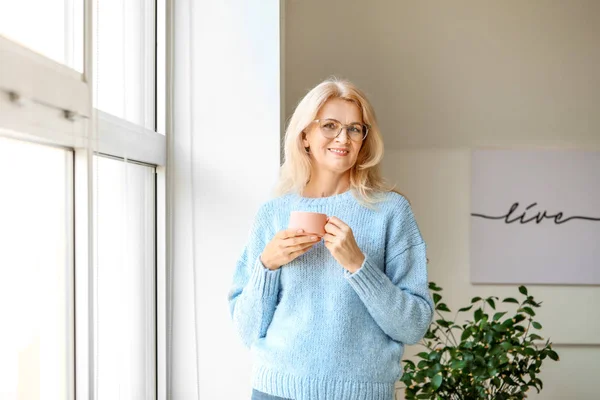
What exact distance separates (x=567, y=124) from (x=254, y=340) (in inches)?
82.9

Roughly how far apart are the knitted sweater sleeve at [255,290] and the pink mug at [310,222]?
0.15 m

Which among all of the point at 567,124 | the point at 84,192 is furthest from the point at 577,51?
the point at 84,192

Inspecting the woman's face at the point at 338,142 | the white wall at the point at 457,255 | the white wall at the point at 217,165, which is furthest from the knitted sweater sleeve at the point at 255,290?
the white wall at the point at 457,255

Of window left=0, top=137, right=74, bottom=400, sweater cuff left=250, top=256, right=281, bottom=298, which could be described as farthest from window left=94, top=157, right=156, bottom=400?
sweater cuff left=250, top=256, right=281, bottom=298

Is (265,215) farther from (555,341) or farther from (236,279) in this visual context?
(555,341)

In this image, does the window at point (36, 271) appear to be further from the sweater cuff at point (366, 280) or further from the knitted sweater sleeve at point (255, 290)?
the sweater cuff at point (366, 280)

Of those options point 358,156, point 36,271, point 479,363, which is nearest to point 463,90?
point 479,363

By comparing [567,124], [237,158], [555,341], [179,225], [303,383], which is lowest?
[555,341]

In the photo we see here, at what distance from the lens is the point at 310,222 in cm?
154

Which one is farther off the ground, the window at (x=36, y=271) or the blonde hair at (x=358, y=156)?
the blonde hair at (x=358, y=156)

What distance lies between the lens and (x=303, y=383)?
158 cm

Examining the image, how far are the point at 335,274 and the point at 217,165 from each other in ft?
2.19

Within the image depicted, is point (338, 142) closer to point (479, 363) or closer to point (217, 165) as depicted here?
point (217, 165)

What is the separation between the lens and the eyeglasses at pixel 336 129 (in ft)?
5.42
